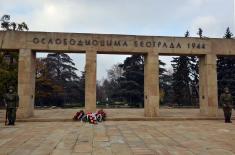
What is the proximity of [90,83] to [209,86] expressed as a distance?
753cm

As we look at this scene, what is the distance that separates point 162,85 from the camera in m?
51.9

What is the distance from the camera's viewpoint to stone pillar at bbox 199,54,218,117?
20.4 metres

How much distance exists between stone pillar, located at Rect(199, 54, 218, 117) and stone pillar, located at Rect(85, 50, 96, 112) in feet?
23.3

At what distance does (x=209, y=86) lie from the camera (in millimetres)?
20469

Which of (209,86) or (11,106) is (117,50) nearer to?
(209,86)

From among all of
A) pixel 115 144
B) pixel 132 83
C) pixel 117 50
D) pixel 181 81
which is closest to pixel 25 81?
pixel 117 50

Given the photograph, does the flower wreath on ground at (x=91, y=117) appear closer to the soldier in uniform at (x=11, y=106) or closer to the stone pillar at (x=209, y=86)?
the soldier in uniform at (x=11, y=106)

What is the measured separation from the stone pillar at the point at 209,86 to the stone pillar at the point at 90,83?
23.3 feet

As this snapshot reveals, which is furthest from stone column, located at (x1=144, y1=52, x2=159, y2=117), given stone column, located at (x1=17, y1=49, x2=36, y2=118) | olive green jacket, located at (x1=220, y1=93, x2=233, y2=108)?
stone column, located at (x1=17, y1=49, x2=36, y2=118)

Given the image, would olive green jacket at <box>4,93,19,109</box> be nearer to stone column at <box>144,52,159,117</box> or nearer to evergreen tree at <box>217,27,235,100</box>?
stone column at <box>144,52,159,117</box>

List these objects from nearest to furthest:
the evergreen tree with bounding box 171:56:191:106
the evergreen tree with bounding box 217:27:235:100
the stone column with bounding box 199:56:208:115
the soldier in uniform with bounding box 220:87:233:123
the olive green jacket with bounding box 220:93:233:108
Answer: the soldier in uniform with bounding box 220:87:233:123
the olive green jacket with bounding box 220:93:233:108
the stone column with bounding box 199:56:208:115
the evergreen tree with bounding box 217:27:235:100
the evergreen tree with bounding box 171:56:191:106

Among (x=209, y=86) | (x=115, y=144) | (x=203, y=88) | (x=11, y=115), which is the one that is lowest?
(x=115, y=144)

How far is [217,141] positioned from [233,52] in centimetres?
1239

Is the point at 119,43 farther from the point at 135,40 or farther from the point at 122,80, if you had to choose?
the point at 122,80
